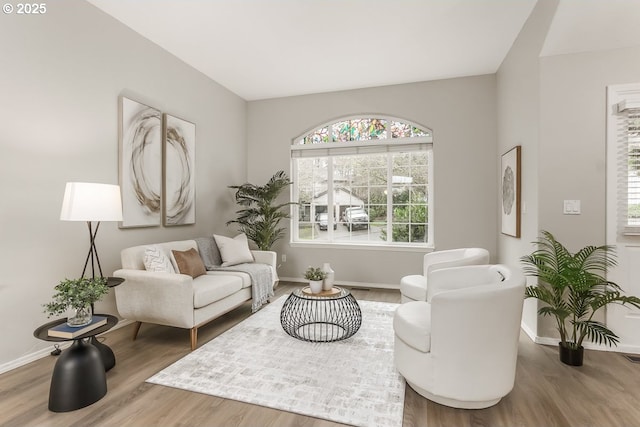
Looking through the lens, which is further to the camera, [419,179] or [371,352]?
[419,179]

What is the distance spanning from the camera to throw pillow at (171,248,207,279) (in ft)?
10.5

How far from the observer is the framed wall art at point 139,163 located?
3.26m

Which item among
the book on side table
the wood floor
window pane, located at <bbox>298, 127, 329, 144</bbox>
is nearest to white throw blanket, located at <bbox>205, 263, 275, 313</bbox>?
the wood floor

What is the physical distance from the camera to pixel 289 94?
17.1 feet

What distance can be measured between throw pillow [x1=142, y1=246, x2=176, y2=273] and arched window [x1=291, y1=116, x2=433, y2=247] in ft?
8.33

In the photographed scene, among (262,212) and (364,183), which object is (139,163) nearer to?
(262,212)

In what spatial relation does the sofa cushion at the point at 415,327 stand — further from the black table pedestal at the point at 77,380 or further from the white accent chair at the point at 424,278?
the black table pedestal at the point at 77,380

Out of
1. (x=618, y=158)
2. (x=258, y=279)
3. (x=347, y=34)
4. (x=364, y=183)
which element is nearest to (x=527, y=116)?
(x=618, y=158)

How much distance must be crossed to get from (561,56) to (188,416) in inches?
153

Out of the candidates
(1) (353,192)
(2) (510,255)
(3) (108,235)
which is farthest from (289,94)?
(2) (510,255)

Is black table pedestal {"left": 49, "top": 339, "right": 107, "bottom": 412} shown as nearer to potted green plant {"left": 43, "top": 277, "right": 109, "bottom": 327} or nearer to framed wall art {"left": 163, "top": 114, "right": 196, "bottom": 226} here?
potted green plant {"left": 43, "top": 277, "right": 109, "bottom": 327}

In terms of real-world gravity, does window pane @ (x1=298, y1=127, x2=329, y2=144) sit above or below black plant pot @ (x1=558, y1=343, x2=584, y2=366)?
above

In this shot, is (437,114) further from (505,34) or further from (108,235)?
(108,235)

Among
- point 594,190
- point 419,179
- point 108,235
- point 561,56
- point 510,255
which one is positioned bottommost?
point 510,255
